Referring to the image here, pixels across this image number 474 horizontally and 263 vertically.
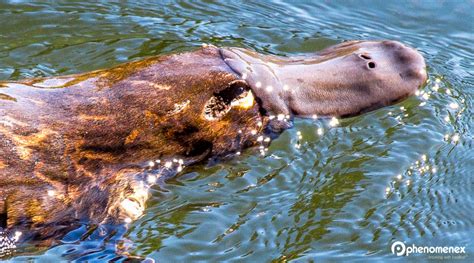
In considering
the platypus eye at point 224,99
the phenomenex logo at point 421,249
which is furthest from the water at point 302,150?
the platypus eye at point 224,99

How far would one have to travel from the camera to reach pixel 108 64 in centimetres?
754

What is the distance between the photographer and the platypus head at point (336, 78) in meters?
6.12

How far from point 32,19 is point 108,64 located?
107 cm

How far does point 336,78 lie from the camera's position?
646 cm

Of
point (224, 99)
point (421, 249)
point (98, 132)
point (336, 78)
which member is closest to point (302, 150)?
point (336, 78)

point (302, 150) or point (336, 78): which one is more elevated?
point (336, 78)

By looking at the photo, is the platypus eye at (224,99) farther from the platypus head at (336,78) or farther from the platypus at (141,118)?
the platypus head at (336,78)

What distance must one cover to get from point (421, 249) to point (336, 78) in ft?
4.93

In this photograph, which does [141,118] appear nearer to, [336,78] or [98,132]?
[98,132]

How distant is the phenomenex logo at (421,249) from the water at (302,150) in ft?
0.13

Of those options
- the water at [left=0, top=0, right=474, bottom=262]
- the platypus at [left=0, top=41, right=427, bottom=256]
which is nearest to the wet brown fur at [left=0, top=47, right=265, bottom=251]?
the platypus at [left=0, top=41, right=427, bottom=256]

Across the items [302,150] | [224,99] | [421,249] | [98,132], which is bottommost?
[421,249]

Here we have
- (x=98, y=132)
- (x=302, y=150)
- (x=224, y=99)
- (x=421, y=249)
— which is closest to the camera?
(x=98, y=132)

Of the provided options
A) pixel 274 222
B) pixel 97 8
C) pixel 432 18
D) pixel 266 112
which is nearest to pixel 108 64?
pixel 97 8
